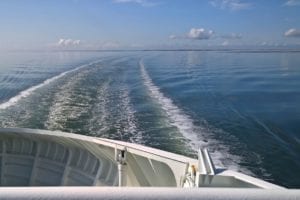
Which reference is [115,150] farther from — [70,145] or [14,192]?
[14,192]

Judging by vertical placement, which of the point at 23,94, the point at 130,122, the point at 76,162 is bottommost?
the point at 130,122

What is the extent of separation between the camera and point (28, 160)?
14.9 feet

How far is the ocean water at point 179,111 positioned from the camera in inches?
315

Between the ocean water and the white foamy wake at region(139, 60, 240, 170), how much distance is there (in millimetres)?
17

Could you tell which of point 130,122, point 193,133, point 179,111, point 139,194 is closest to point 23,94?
point 130,122

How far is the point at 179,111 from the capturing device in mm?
11859

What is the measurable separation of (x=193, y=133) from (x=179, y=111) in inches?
104

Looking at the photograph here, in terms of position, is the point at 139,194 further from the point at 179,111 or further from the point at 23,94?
the point at 23,94

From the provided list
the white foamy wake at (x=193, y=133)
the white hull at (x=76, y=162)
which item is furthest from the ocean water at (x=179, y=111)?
the white hull at (x=76, y=162)

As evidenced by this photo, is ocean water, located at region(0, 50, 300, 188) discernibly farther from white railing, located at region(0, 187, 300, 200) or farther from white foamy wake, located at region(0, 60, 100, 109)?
white railing, located at region(0, 187, 300, 200)

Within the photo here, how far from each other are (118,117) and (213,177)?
9550 mm

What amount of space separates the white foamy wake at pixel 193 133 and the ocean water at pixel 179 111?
0.06ft

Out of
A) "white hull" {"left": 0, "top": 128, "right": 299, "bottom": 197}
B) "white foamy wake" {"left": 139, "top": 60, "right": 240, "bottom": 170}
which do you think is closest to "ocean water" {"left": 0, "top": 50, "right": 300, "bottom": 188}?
"white foamy wake" {"left": 139, "top": 60, "right": 240, "bottom": 170}

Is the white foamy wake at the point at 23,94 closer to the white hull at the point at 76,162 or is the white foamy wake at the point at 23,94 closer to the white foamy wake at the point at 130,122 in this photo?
the white foamy wake at the point at 130,122
